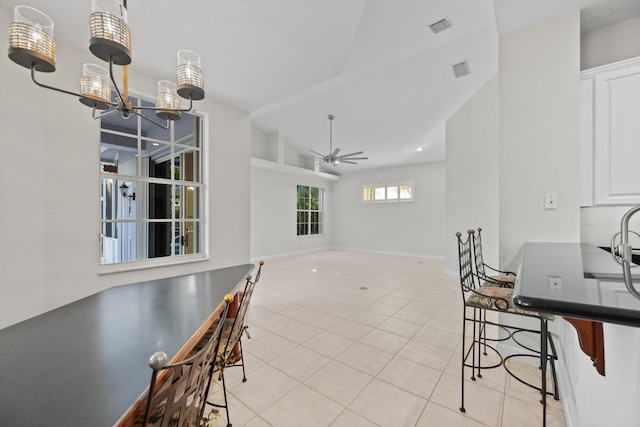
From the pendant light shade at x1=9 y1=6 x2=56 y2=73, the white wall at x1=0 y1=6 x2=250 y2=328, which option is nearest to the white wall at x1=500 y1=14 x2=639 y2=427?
the pendant light shade at x1=9 y1=6 x2=56 y2=73

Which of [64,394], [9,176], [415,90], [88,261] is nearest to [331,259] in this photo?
[415,90]

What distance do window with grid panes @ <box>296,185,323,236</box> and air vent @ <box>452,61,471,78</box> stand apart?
5267 millimetres

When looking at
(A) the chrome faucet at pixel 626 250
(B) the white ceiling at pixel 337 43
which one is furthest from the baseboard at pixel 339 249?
(A) the chrome faucet at pixel 626 250

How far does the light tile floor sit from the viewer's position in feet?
5.17

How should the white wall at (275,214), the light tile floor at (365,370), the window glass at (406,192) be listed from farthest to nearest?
the window glass at (406,192) → the white wall at (275,214) → the light tile floor at (365,370)

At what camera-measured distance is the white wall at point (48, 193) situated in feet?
6.54

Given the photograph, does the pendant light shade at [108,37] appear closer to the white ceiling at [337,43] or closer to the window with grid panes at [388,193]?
the white ceiling at [337,43]

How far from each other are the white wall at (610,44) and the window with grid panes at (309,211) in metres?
6.79

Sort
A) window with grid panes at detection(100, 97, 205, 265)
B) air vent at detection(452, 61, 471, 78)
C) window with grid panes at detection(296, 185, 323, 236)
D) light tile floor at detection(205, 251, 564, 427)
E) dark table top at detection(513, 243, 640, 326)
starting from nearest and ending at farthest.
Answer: dark table top at detection(513, 243, 640, 326) < light tile floor at detection(205, 251, 564, 427) < window with grid panes at detection(100, 97, 205, 265) < air vent at detection(452, 61, 471, 78) < window with grid panes at detection(296, 185, 323, 236)

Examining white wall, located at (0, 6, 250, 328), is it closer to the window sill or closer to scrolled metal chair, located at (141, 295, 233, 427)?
the window sill

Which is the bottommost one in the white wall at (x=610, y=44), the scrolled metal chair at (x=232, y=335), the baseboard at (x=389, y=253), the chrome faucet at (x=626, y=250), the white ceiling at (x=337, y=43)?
the baseboard at (x=389, y=253)

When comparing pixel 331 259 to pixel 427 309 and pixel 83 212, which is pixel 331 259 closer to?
pixel 427 309

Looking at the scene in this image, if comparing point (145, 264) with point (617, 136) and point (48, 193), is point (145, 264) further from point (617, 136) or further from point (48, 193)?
point (617, 136)

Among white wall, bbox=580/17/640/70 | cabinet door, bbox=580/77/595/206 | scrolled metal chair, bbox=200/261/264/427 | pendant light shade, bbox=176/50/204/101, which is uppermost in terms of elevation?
white wall, bbox=580/17/640/70
